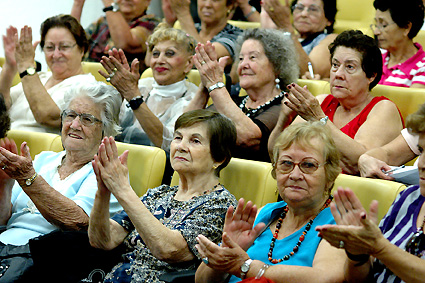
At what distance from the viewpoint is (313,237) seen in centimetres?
202

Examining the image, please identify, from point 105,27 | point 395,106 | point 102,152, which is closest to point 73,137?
point 102,152

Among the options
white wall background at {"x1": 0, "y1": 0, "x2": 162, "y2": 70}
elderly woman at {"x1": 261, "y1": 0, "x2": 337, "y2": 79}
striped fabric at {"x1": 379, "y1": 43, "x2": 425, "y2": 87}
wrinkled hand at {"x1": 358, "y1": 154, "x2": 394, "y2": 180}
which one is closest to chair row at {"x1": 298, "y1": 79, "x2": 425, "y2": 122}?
striped fabric at {"x1": 379, "y1": 43, "x2": 425, "y2": 87}

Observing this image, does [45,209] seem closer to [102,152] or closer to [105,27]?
[102,152]

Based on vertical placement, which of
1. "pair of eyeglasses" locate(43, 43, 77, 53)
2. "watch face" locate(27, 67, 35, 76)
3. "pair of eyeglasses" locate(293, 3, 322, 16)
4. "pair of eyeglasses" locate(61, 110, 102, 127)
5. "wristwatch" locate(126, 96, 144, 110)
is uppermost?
"pair of eyeglasses" locate(43, 43, 77, 53)

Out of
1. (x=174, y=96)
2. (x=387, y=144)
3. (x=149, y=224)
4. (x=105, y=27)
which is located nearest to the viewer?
(x=149, y=224)

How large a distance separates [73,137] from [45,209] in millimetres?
434

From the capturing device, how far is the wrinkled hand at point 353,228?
1.64m

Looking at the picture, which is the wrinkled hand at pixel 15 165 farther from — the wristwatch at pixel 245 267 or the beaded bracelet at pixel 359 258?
the beaded bracelet at pixel 359 258

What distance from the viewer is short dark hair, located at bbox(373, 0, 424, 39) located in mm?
3430

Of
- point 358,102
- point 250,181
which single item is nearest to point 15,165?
point 250,181

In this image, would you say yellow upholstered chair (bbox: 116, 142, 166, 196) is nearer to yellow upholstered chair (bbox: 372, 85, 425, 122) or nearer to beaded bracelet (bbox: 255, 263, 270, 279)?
beaded bracelet (bbox: 255, 263, 270, 279)

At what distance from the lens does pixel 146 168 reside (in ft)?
8.86

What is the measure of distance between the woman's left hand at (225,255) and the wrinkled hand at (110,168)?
0.36m

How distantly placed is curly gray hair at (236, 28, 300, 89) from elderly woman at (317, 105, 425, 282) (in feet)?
4.36
